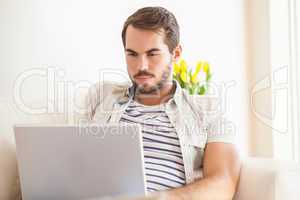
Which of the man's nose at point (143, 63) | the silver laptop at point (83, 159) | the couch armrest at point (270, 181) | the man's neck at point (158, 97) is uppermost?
the man's nose at point (143, 63)

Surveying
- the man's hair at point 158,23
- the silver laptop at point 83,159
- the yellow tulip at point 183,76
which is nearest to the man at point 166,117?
the man's hair at point 158,23

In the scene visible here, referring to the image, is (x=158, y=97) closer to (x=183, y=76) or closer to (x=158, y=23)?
(x=158, y=23)

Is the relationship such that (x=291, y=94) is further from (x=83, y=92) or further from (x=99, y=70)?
(x=83, y=92)

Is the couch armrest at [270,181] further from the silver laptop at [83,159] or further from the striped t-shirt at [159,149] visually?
the silver laptop at [83,159]

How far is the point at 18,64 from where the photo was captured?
4.99ft

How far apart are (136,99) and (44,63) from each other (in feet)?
1.34

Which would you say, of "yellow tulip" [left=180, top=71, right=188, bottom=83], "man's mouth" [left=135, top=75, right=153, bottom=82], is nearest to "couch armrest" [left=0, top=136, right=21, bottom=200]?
"man's mouth" [left=135, top=75, right=153, bottom=82]

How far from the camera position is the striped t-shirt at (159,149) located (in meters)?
1.28

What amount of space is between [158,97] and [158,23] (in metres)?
0.24

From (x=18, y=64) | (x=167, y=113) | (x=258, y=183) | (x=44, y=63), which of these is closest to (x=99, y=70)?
(x=44, y=63)

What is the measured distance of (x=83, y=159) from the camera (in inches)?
39.2

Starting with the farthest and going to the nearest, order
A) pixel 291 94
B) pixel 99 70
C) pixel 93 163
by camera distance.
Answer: pixel 291 94 → pixel 99 70 → pixel 93 163

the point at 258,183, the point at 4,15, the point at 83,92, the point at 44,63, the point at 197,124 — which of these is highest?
the point at 4,15

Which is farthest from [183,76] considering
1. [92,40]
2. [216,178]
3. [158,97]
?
[216,178]
